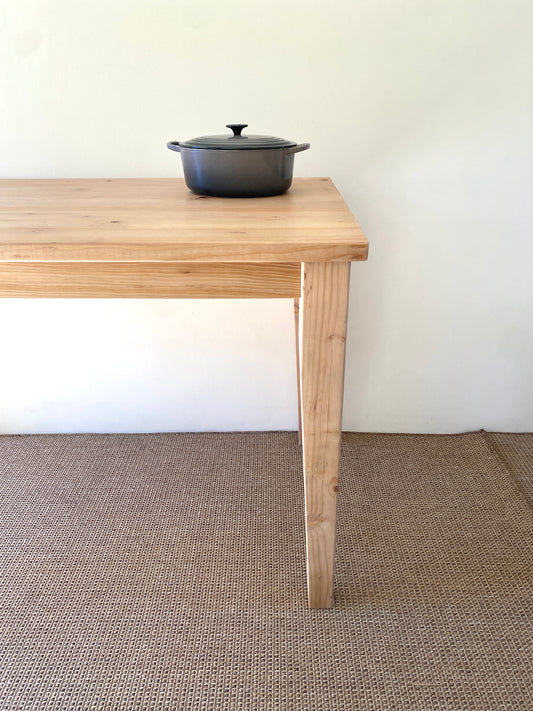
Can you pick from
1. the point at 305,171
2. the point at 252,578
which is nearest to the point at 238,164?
the point at 305,171

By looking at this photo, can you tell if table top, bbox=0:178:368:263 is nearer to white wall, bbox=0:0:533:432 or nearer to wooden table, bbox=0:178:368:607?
wooden table, bbox=0:178:368:607

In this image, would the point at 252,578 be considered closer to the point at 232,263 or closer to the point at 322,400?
the point at 322,400

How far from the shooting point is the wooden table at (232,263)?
84cm

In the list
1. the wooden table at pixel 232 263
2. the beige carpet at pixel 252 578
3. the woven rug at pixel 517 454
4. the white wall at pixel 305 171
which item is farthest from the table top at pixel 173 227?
the woven rug at pixel 517 454

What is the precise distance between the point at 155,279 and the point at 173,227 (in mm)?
82

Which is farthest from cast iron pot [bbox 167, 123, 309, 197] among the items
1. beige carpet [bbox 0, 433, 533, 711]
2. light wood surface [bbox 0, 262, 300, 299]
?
beige carpet [bbox 0, 433, 533, 711]

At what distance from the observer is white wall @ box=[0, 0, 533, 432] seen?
1330 mm

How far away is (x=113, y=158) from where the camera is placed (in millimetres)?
1432

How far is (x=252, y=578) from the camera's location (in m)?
1.20

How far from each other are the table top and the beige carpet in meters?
0.65

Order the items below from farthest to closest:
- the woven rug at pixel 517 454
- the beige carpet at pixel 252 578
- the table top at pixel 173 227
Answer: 1. the woven rug at pixel 517 454
2. the beige carpet at pixel 252 578
3. the table top at pixel 173 227

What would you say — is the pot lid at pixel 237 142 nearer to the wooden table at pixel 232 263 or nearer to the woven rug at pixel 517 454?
the wooden table at pixel 232 263

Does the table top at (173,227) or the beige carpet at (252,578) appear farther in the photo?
the beige carpet at (252,578)

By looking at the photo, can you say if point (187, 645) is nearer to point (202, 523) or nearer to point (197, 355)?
point (202, 523)
